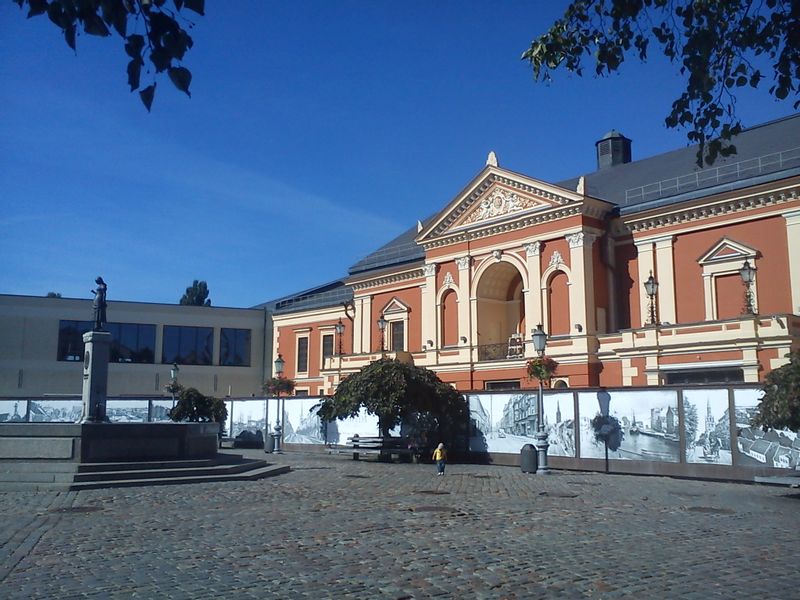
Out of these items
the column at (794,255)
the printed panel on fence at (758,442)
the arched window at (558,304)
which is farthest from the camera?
the arched window at (558,304)

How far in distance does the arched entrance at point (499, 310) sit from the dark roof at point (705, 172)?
584 cm

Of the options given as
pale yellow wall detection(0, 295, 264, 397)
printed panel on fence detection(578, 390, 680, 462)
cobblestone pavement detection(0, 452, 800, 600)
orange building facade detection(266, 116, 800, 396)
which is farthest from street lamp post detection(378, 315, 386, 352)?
cobblestone pavement detection(0, 452, 800, 600)

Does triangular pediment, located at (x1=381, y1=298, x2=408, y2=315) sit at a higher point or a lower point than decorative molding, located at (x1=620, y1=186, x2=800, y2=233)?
lower

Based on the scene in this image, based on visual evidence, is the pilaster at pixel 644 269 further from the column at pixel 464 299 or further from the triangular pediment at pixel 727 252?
the column at pixel 464 299

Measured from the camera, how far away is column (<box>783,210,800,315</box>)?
1066 inches

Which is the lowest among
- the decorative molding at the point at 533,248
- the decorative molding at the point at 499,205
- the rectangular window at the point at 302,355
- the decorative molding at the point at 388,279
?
the rectangular window at the point at 302,355

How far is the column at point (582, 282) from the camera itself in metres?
31.6

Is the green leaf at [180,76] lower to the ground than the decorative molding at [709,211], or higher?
lower

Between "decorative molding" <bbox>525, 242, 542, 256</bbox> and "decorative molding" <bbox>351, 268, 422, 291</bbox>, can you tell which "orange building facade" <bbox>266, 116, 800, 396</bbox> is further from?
"decorative molding" <bbox>351, 268, 422, 291</bbox>

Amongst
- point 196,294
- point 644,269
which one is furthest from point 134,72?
point 196,294

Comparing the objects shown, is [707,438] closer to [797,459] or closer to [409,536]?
[797,459]

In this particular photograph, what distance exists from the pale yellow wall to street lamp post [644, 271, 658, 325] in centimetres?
3149

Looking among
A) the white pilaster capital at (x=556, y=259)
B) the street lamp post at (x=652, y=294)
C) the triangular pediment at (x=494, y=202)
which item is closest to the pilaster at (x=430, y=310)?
the triangular pediment at (x=494, y=202)

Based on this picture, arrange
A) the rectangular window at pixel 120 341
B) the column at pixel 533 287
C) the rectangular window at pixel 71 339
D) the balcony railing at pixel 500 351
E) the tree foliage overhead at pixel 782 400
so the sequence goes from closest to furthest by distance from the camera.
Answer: the tree foliage overhead at pixel 782 400
the column at pixel 533 287
the balcony railing at pixel 500 351
the rectangular window at pixel 71 339
the rectangular window at pixel 120 341
